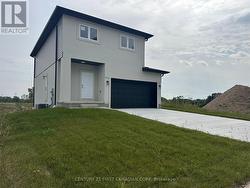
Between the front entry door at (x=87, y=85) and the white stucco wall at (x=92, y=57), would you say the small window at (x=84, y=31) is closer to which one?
the white stucco wall at (x=92, y=57)

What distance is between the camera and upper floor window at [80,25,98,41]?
591 inches

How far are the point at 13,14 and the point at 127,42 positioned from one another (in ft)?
25.3

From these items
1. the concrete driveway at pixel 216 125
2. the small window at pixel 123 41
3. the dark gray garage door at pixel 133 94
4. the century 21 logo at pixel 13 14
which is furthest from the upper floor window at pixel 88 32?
the concrete driveway at pixel 216 125

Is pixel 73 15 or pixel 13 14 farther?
pixel 13 14

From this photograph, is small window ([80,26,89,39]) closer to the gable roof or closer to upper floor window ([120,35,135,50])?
the gable roof

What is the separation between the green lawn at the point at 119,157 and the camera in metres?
4.59

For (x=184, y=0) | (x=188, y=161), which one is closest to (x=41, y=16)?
(x=184, y=0)

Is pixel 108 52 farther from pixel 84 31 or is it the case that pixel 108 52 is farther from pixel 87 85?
pixel 87 85

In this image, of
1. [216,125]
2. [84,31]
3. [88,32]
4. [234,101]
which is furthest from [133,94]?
[234,101]

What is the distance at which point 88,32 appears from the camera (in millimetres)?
15359

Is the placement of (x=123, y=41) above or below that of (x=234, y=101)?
above

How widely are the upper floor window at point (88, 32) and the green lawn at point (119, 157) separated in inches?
313

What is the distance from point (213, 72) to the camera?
953 inches

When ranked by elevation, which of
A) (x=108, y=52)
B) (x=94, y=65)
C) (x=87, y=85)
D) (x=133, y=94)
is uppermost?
(x=108, y=52)
